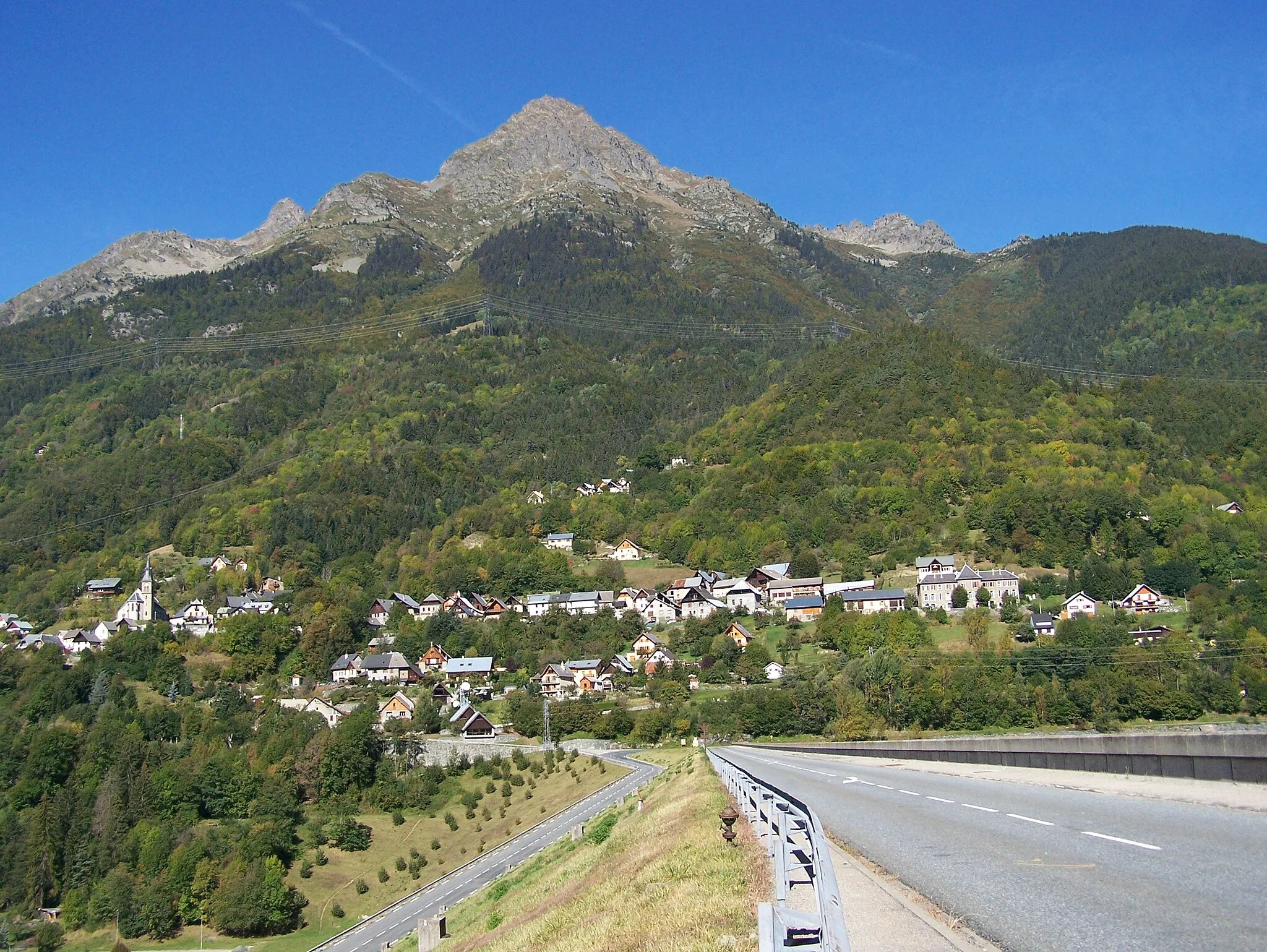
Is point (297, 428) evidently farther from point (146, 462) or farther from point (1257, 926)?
point (1257, 926)

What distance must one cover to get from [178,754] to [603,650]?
39377 millimetres

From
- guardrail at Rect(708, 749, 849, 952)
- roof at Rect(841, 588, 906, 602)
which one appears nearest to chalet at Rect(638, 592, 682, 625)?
roof at Rect(841, 588, 906, 602)

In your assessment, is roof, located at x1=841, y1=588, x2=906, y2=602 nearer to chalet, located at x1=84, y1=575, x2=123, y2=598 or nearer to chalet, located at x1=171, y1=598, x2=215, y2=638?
chalet, located at x1=171, y1=598, x2=215, y2=638

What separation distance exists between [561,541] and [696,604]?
31.7 meters

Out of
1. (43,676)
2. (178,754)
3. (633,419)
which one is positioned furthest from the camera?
(633,419)

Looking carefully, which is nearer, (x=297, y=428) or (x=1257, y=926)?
(x=1257, y=926)

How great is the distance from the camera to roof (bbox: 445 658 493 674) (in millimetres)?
100125

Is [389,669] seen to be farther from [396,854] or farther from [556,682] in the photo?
[396,854]

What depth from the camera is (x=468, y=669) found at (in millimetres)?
100312

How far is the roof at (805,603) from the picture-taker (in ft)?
357

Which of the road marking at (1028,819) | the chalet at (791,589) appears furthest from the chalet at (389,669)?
the road marking at (1028,819)

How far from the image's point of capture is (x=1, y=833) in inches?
2749

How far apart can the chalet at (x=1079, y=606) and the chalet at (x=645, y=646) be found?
38.5 metres

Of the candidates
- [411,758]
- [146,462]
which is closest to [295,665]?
[411,758]
